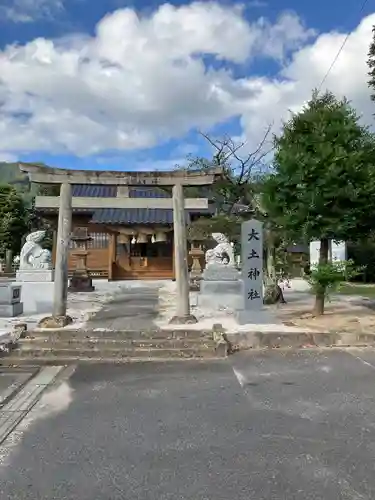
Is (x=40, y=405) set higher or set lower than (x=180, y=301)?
lower

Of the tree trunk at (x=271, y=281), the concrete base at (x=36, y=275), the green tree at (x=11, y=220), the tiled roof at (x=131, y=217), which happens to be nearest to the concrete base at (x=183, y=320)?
the tree trunk at (x=271, y=281)

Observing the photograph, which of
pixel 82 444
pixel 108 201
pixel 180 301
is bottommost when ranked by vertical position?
pixel 82 444

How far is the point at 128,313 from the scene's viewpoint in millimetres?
12406

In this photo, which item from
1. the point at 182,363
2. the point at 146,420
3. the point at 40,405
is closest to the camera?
the point at 146,420

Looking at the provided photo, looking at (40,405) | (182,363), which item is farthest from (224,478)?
(182,363)

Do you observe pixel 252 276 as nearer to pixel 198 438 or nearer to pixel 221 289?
pixel 221 289

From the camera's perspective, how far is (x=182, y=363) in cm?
780

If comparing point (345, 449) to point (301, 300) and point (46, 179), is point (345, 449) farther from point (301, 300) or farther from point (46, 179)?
point (301, 300)

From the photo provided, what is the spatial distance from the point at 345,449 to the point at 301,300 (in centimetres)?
1206

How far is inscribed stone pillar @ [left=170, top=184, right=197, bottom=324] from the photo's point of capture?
1059cm

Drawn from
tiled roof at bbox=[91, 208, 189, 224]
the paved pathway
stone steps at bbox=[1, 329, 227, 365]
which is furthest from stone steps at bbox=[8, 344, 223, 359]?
tiled roof at bbox=[91, 208, 189, 224]

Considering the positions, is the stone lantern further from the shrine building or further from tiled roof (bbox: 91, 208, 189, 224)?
tiled roof (bbox: 91, 208, 189, 224)

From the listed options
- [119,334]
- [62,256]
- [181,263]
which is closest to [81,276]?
[62,256]

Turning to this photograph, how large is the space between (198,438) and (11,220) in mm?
31127
